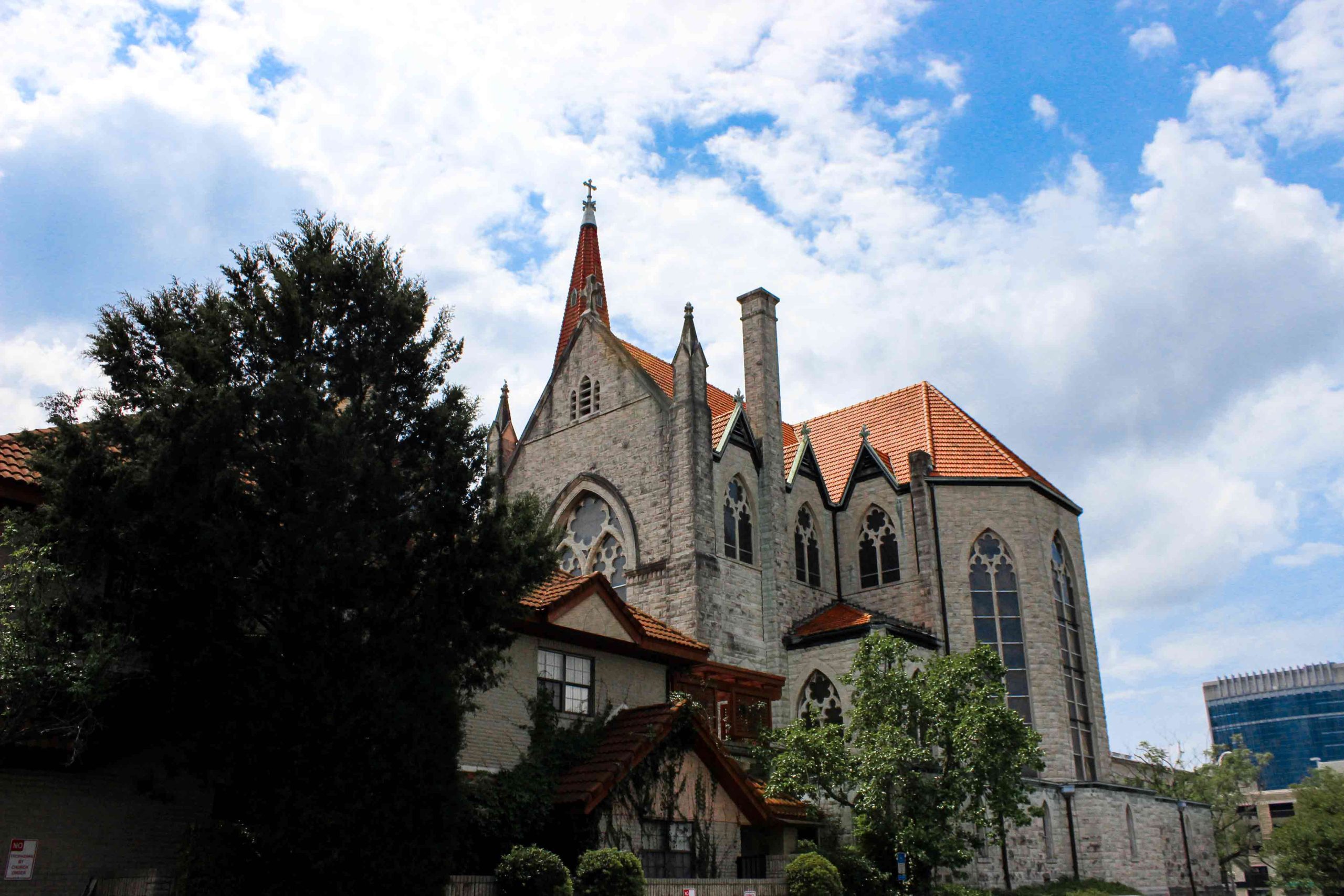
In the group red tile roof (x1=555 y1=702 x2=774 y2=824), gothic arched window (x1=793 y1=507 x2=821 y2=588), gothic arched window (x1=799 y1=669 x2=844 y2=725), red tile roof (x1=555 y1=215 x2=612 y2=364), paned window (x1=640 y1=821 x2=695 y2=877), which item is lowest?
paned window (x1=640 y1=821 x2=695 y2=877)

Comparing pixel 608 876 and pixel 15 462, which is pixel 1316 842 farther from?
pixel 15 462

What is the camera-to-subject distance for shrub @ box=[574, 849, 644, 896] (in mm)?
16125

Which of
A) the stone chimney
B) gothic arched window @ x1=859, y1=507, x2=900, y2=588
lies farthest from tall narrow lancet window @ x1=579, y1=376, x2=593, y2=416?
gothic arched window @ x1=859, y1=507, x2=900, y2=588

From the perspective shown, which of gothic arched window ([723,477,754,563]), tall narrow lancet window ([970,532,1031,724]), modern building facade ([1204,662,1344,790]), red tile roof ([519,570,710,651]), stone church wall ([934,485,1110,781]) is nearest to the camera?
red tile roof ([519,570,710,651])

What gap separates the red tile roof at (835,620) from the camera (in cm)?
3028

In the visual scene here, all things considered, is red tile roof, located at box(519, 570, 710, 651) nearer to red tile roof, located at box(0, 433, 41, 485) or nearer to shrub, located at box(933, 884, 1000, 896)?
shrub, located at box(933, 884, 1000, 896)

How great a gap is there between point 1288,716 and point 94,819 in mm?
202133

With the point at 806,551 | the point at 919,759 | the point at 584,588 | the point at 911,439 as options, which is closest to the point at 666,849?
the point at 584,588

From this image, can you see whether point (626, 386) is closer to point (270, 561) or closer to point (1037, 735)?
point (1037, 735)

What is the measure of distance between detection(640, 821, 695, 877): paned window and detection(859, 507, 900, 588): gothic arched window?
15.6 metres

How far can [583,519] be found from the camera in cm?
3400

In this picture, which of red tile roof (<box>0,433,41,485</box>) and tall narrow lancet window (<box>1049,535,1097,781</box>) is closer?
red tile roof (<box>0,433,41,485</box>)

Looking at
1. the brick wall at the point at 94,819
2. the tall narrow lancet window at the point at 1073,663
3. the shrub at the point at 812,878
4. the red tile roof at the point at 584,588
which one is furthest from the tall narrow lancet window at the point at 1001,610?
the brick wall at the point at 94,819

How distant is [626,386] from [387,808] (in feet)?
69.4
